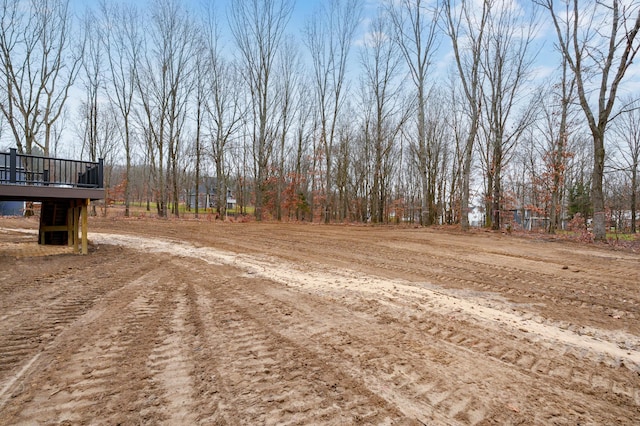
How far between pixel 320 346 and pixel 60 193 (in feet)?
25.2

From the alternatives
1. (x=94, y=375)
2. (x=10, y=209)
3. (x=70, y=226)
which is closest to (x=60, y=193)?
(x=70, y=226)

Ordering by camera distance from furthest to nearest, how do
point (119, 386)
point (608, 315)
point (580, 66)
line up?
point (580, 66), point (608, 315), point (119, 386)

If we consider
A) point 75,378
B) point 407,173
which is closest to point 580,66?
point 75,378

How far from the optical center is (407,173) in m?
35.5

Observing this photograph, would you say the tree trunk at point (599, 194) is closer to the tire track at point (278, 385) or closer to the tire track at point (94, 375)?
the tire track at point (278, 385)

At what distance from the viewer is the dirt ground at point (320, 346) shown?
2037mm

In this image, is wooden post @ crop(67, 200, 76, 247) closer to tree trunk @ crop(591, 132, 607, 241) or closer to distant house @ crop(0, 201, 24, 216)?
tree trunk @ crop(591, 132, 607, 241)

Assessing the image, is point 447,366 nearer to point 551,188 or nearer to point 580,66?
point 580,66

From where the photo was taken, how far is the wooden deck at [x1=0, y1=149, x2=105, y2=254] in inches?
282

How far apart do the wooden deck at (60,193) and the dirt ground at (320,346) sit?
2.02m

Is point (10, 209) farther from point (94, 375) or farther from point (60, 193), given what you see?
point (94, 375)

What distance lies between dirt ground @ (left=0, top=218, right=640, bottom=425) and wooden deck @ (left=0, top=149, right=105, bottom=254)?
2020mm

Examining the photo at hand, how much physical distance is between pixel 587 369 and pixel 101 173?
9822 mm

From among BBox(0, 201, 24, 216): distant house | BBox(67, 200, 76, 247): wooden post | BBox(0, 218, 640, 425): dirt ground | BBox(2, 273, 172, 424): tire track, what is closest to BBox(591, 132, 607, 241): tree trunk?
BBox(0, 218, 640, 425): dirt ground
